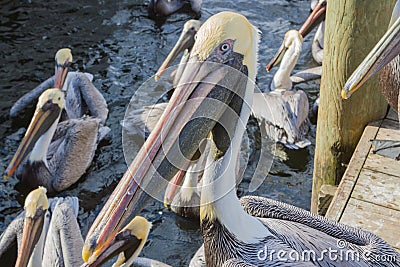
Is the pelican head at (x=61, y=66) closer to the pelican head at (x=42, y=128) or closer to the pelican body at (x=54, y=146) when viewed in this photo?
the pelican body at (x=54, y=146)

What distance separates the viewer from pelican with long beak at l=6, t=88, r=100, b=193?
5.15 metres

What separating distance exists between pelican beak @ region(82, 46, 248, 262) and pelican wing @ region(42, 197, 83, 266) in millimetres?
1805

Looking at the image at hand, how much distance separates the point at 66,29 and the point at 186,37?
171 cm

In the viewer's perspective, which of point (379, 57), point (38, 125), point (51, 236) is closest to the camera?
point (379, 57)

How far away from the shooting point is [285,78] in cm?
577

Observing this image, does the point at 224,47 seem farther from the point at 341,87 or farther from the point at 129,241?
the point at 129,241

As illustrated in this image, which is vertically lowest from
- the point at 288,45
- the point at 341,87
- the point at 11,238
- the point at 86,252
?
the point at 11,238

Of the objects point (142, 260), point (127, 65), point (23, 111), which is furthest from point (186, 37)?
point (142, 260)

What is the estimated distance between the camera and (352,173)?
144 inches

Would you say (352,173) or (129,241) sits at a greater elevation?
(352,173)

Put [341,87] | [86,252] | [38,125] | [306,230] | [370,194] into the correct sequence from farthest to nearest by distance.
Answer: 1. [38,125]
2. [341,87]
3. [370,194]
4. [306,230]
5. [86,252]

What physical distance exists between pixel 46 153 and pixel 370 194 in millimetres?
2730

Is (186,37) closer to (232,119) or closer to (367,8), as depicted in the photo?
(367,8)

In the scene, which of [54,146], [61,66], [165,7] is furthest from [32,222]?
[165,7]
